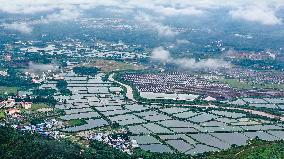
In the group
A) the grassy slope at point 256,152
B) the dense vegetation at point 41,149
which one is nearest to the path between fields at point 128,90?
the grassy slope at point 256,152

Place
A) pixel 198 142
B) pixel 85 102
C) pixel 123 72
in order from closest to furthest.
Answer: pixel 198 142 → pixel 85 102 → pixel 123 72

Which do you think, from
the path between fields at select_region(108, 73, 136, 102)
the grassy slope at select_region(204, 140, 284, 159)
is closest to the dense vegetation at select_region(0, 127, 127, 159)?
the grassy slope at select_region(204, 140, 284, 159)

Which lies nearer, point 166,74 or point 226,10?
point 166,74

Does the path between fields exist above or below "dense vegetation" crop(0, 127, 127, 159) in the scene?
above

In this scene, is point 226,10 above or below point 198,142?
above

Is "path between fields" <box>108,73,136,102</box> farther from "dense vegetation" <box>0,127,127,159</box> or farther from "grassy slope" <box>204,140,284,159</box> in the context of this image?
"dense vegetation" <box>0,127,127,159</box>

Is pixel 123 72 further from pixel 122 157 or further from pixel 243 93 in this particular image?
pixel 122 157

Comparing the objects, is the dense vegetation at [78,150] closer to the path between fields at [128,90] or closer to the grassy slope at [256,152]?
the grassy slope at [256,152]

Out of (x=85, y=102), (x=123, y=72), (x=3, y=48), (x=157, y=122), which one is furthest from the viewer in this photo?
(x=3, y=48)

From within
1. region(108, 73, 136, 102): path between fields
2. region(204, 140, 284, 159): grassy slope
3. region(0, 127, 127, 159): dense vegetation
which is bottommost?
region(204, 140, 284, 159): grassy slope

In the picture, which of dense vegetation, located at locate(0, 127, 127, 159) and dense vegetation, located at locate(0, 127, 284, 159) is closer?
dense vegetation, located at locate(0, 127, 127, 159)

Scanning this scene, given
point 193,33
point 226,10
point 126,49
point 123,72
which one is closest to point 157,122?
point 123,72
